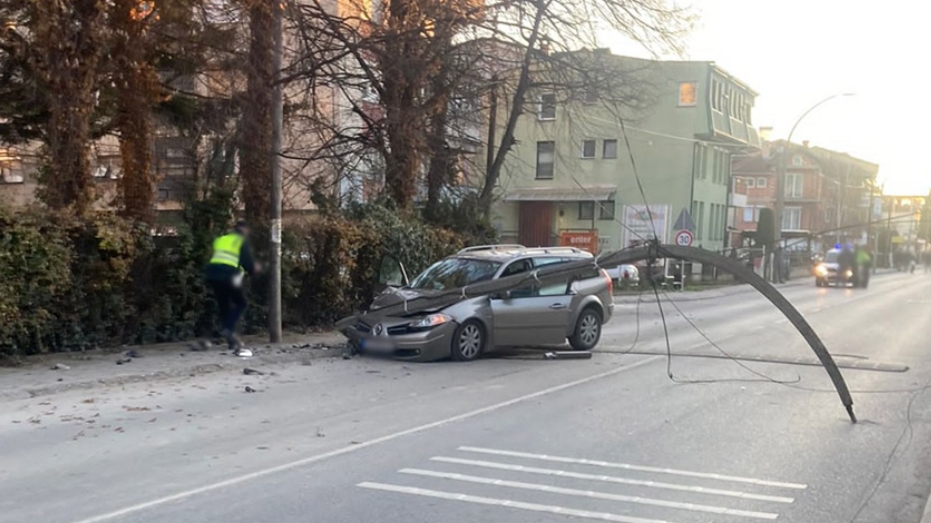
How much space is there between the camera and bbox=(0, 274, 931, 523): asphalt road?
577 centimetres

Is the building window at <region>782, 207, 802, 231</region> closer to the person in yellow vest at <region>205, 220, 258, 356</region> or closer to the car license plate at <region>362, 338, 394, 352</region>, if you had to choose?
the car license plate at <region>362, 338, 394, 352</region>

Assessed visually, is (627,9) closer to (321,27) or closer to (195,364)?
(321,27)

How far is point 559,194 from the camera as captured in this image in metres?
41.8

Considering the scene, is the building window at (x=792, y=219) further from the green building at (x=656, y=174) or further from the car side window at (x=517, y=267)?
the green building at (x=656, y=174)

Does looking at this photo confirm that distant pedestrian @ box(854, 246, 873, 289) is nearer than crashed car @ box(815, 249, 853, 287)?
Yes

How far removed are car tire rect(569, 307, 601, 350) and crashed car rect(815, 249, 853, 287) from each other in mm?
3676

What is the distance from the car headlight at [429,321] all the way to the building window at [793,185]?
7.69 m

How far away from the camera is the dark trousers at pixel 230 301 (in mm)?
12984

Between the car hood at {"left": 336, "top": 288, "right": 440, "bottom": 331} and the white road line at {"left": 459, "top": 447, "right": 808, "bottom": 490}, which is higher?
A: the car hood at {"left": 336, "top": 288, "right": 440, "bottom": 331}

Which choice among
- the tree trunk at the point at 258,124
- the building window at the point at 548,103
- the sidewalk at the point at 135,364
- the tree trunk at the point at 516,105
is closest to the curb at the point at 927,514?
the sidewalk at the point at 135,364

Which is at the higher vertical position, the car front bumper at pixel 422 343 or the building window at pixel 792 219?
the building window at pixel 792 219

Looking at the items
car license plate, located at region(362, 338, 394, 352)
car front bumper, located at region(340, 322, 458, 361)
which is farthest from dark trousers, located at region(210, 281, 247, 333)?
car front bumper, located at region(340, 322, 458, 361)

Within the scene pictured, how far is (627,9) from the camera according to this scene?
17531 millimetres

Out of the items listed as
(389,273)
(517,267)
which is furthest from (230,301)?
(517,267)
